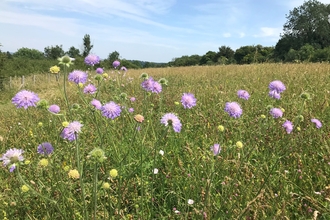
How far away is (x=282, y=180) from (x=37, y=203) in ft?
5.21

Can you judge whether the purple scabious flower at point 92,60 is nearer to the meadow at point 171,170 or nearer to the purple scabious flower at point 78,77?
the meadow at point 171,170

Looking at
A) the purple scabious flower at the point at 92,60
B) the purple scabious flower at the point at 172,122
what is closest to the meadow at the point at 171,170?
the purple scabious flower at the point at 172,122

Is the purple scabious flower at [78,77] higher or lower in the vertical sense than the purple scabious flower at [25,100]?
higher

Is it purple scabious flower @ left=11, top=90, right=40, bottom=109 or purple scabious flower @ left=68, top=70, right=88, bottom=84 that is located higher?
purple scabious flower @ left=68, top=70, right=88, bottom=84

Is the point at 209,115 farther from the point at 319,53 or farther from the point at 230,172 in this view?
the point at 319,53

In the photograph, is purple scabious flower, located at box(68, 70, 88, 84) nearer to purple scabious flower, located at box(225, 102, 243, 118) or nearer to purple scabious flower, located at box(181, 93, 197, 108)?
purple scabious flower, located at box(181, 93, 197, 108)

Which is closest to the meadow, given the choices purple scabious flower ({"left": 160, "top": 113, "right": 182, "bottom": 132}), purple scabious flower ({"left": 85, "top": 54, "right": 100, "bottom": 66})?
purple scabious flower ({"left": 160, "top": 113, "right": 182, "bottom": 132})

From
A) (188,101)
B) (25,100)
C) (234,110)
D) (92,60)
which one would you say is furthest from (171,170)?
(92,60)

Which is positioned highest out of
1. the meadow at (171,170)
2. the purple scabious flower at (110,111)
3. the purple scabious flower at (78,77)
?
the purple scabious flower at (78,77)

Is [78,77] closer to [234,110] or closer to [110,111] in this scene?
[110,111]

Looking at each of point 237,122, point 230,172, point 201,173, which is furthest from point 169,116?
point 237,122

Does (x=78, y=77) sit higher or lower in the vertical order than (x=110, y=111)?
higher

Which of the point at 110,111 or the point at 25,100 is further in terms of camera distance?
the point at 110,111

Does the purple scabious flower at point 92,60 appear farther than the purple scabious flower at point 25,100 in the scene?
Yes
